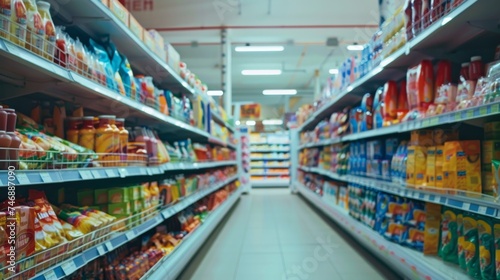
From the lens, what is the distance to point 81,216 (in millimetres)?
1562

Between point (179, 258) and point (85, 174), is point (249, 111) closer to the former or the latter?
point (179, 258)

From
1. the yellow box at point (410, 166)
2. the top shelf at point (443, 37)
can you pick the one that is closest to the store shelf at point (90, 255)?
the yellow box at point (410, 166)

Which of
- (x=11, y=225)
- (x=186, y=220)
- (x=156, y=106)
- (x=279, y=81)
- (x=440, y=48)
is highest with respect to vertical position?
(x=279, y=81)

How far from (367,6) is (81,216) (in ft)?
23.7

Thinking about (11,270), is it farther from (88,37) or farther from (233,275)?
(233,275)

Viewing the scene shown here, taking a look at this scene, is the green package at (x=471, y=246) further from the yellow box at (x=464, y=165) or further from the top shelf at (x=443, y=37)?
the top shelf at (x=443, y=37)

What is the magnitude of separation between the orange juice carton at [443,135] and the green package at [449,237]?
0.42 metres

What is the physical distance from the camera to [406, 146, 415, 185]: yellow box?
2262 mm

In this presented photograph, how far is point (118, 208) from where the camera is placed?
6.38 feet

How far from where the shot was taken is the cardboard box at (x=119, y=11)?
194 cm

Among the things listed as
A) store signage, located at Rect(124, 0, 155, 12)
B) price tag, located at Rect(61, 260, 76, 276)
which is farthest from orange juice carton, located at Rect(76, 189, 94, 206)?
store signage, located at Rect(124, 0, 155, 12)

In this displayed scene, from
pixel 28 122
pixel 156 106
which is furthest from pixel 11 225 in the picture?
pixel 156 106

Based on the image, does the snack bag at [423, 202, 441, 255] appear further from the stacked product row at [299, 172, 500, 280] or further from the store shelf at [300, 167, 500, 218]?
the store shelf at [300, 167, 500, 218]

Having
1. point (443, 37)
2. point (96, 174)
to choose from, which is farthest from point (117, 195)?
point (443, 37)
